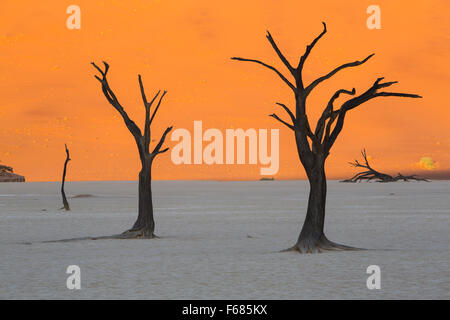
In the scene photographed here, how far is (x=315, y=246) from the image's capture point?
919 inches

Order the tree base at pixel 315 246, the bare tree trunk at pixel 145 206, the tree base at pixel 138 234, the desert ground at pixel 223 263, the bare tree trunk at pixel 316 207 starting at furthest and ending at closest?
the bare tree trunk at pixel 145 206 < the tree base at pixel 138 234 < the bare tree trunk at pixel 316 207 < the tree base at pixel 315 246 < the desert ground at pixel 223 263

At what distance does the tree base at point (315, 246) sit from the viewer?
23.2 metres

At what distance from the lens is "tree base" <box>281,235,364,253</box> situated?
913 inches

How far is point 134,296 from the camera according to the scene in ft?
48.1

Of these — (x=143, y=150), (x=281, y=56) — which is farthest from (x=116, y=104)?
(x=281, y=56)

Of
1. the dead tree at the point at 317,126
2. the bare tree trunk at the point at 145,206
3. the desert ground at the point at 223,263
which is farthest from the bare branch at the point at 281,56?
the bare tree trunk at the point at 145,206

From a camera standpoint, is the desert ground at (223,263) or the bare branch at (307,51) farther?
the bare branch at (307,51)

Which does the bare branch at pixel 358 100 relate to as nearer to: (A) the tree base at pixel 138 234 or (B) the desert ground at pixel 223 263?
(B) the desert ground at pixel 223 263

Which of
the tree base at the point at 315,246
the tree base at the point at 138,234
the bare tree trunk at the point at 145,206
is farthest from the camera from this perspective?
the bare tree trunk at the point at 145,206

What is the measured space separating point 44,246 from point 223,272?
29.2 ft

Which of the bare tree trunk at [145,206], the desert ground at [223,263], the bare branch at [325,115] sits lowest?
the desert ground at [223,263]

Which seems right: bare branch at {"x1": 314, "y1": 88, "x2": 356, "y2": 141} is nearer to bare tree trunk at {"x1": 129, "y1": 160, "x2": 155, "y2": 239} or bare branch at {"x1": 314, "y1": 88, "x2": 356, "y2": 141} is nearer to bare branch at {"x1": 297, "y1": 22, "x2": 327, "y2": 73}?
bare branch at {"x1": 297, "y1": 22, "x2": 327, "y2": 73}
